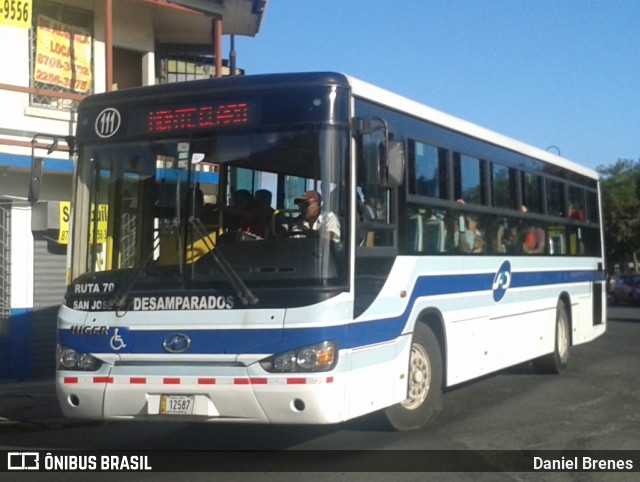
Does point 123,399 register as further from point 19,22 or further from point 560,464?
point 19,22

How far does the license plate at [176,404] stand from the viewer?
25.2 ft

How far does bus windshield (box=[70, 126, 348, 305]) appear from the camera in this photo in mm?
7738

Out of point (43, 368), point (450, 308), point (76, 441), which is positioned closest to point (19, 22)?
point (43, 368)

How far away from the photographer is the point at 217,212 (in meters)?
8.27

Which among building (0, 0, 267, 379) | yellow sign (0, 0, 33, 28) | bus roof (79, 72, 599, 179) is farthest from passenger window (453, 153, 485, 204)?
yellow sign (0, 0, 33, 28)

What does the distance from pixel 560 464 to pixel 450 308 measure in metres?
2.58

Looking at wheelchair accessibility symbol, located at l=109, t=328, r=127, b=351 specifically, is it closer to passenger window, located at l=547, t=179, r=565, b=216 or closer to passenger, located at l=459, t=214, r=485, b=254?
passenger, located at l=459, t=214, r=485, b=254

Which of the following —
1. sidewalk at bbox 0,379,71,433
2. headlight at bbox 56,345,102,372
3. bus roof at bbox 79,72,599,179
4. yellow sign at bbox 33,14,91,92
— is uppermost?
yellow sign at bbox 33,14,91,92

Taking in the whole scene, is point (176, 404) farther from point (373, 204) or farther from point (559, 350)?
point (559, 350)

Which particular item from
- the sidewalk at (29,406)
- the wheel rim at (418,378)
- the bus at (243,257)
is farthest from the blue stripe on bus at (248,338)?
the sidewalk at (29,406)

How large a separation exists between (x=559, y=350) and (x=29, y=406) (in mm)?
7620

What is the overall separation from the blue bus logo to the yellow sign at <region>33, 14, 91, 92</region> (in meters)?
8.33

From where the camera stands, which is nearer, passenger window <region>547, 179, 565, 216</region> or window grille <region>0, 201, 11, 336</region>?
passenger window <region>547, 179, 565, 216</region>

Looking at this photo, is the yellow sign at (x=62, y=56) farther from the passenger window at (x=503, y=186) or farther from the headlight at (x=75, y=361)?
the headlight at (x=75, y=361)
